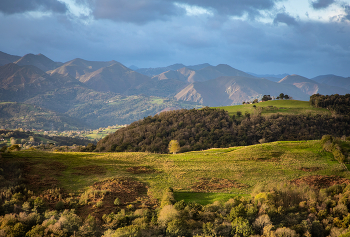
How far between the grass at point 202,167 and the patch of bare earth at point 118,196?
4.43ft

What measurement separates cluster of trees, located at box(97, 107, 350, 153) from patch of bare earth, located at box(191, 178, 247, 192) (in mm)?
56046

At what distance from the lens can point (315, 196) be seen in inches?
917

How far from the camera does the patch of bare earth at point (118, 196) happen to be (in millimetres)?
21141

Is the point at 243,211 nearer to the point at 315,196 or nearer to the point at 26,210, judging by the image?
the point at 315,196

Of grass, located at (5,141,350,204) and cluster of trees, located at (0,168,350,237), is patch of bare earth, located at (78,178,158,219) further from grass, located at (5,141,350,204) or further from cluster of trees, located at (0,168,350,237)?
grass, located at (5,141,350,204)

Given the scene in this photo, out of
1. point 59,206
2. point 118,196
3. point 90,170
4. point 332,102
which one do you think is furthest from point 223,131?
point 59,206

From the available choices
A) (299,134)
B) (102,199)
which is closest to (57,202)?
(102,199)

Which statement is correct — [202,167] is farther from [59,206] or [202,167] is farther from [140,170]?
[59,206]

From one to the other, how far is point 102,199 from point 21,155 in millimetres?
17901

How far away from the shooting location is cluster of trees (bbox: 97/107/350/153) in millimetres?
93244

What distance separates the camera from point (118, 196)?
952 inches

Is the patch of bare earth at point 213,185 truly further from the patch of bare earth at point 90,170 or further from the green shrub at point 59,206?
the green shrub at point 59,206

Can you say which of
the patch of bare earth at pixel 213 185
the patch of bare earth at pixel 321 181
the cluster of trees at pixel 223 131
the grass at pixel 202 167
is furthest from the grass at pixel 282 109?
the patch of bare earth at pixel 213 185

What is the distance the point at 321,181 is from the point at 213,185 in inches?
565
